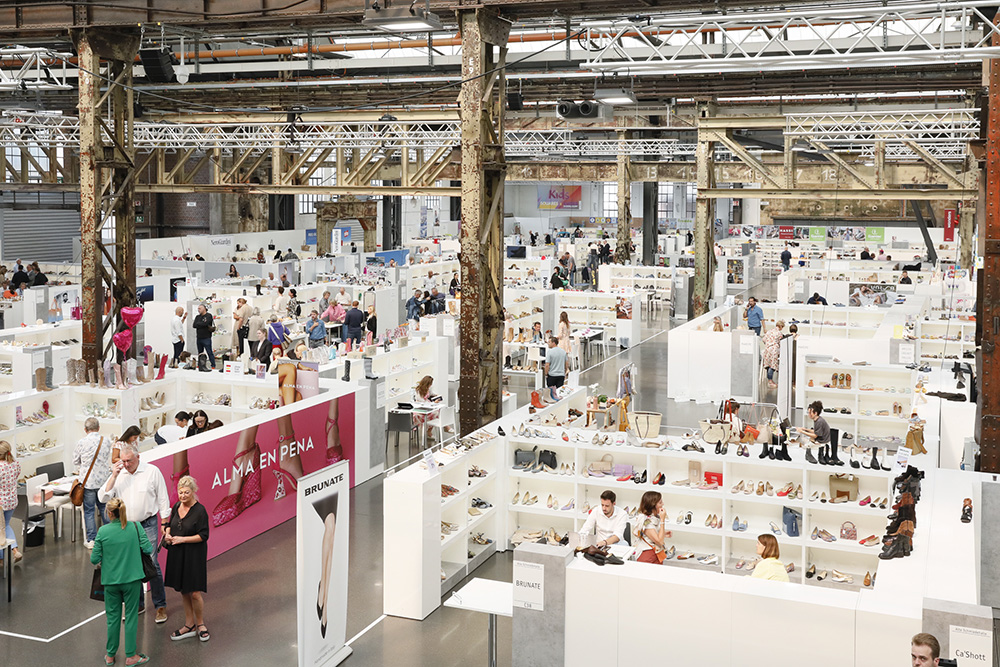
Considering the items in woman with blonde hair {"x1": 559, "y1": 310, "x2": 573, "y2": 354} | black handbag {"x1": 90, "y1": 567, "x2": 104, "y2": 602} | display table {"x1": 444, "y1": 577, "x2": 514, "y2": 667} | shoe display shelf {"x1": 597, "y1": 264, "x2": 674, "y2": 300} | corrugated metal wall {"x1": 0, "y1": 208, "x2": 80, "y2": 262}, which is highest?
corrugated metal wall {"x1": 0, "y1": 208, "x2": 80, "y2": 262}

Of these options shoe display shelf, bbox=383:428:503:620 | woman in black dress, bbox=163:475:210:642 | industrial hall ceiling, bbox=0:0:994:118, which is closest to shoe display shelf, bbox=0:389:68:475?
woman in black dress, bbox=163:475:210:642

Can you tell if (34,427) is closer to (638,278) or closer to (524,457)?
(524,457)

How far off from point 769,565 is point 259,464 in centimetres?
568

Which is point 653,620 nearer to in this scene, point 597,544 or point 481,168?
point 597,544

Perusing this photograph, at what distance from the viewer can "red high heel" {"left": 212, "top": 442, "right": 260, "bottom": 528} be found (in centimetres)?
991

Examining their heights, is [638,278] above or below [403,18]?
below

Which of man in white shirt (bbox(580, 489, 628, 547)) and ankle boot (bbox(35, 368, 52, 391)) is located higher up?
ankle boot (bbox(35, 368, 52, 391))

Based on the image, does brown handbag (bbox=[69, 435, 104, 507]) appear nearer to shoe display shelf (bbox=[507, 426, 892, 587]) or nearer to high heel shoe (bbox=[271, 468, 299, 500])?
high heel shoe (bbox=[271, 468, 299, 500])

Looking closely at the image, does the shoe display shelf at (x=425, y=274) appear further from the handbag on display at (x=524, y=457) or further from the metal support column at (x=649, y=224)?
the handbag on display at (x=524, y=457)

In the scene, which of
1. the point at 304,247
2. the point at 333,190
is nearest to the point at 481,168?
the point at 333,190

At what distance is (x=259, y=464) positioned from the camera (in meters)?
10.5

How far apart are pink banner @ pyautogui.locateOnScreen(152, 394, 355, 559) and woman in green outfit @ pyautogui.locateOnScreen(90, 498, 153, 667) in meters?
1.38

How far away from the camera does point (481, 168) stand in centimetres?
1134

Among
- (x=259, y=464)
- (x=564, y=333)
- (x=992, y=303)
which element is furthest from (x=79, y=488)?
(x=564, y=333)
